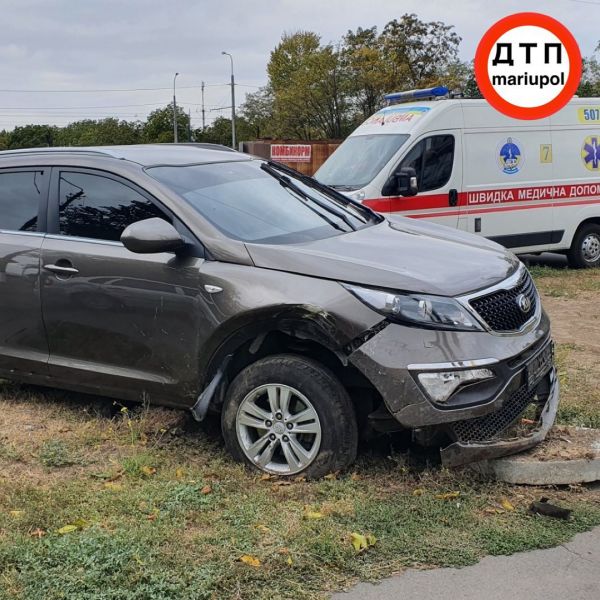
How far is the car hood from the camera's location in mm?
3787

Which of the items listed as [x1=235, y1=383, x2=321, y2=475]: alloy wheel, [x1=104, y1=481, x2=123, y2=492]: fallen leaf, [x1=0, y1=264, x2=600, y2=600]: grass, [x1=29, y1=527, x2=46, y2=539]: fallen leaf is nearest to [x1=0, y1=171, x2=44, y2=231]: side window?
[x1=0, y1=264, x2=600, y2=600]: grass

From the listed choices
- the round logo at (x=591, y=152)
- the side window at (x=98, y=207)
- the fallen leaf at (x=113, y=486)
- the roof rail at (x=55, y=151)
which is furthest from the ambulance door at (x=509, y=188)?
the fallen leaf at (x=113, y=486)

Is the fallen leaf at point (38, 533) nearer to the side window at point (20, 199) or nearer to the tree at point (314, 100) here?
the side window at point (20, 199)

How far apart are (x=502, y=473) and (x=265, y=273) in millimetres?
1549

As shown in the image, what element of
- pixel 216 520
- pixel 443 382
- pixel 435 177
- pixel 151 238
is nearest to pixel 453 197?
pixel 435 177

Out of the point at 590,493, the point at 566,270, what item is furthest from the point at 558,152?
the point at 590,493

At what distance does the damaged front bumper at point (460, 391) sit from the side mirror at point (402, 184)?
5.69m

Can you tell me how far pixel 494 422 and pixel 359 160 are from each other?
6691 mm

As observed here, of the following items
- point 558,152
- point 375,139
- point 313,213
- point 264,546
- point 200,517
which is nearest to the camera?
point 264,546

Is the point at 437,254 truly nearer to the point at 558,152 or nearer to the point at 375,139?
the point at 375,139

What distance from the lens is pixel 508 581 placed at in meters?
3.07

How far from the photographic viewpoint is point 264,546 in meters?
3.27

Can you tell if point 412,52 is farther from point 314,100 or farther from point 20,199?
point 20,199

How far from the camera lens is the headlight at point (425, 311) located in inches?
144
